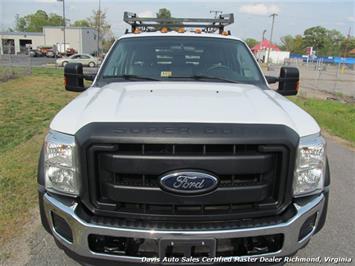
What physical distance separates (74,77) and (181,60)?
1156mm

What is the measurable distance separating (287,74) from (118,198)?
2.54 m

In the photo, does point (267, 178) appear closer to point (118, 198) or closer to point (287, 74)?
point (118, 198)

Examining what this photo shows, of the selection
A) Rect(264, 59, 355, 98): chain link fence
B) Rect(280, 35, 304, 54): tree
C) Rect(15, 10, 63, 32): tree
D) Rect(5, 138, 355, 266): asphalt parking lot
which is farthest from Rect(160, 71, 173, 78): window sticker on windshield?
Rect(280, 35, 304, 54): tree

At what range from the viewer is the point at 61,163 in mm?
2428

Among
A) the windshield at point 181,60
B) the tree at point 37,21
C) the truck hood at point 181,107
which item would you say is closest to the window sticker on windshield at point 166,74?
the windshield at point 181,60

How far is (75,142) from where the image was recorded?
235 cm

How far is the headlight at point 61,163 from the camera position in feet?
7.82

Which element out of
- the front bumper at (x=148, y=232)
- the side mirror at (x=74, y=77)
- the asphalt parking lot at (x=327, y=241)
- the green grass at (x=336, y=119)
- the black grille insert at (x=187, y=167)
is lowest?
the green grass at (x=336, y=119)

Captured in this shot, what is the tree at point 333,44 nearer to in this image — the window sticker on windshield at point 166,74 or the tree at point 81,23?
the tree at point 81,23

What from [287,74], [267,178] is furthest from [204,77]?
[267,178]

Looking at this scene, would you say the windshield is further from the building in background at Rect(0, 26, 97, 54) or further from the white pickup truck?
the building in background at Rect(0, 26, 97, 54)

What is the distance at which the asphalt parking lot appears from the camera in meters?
3.25

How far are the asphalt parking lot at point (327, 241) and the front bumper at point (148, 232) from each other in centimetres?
83

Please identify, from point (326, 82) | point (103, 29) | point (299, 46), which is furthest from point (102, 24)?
point (299, 46)
